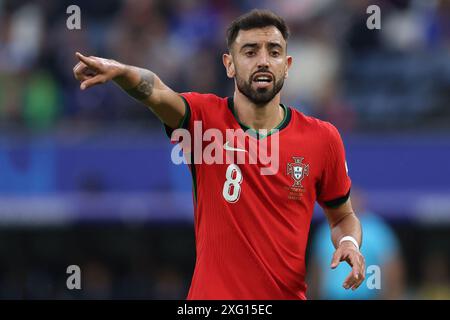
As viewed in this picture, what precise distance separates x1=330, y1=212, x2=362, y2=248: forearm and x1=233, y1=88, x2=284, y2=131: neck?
0.80 meters

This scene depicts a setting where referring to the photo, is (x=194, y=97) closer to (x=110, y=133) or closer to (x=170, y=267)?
(x=110, y=133)

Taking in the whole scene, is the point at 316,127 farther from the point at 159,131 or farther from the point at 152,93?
the point at 159,131

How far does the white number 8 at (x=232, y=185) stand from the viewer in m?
6.46

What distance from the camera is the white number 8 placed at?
6461 millimetres

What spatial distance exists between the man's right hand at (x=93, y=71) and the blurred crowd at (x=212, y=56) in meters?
7.15

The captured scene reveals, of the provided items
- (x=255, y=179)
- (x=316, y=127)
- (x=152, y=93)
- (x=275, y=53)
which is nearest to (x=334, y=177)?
(x=316, y=127)

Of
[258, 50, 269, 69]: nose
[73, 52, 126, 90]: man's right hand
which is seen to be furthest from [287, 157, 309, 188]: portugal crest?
[73, 52, 126, 90]: man's right hand

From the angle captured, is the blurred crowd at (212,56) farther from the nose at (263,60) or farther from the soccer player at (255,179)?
the nose at (263,60)

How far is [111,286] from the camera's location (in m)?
13.2

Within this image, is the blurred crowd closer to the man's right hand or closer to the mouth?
the mouth

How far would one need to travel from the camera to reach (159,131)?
1295 cm

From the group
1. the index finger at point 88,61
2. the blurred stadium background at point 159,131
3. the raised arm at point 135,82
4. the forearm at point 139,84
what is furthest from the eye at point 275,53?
the blurred stadium background at point 159,131
